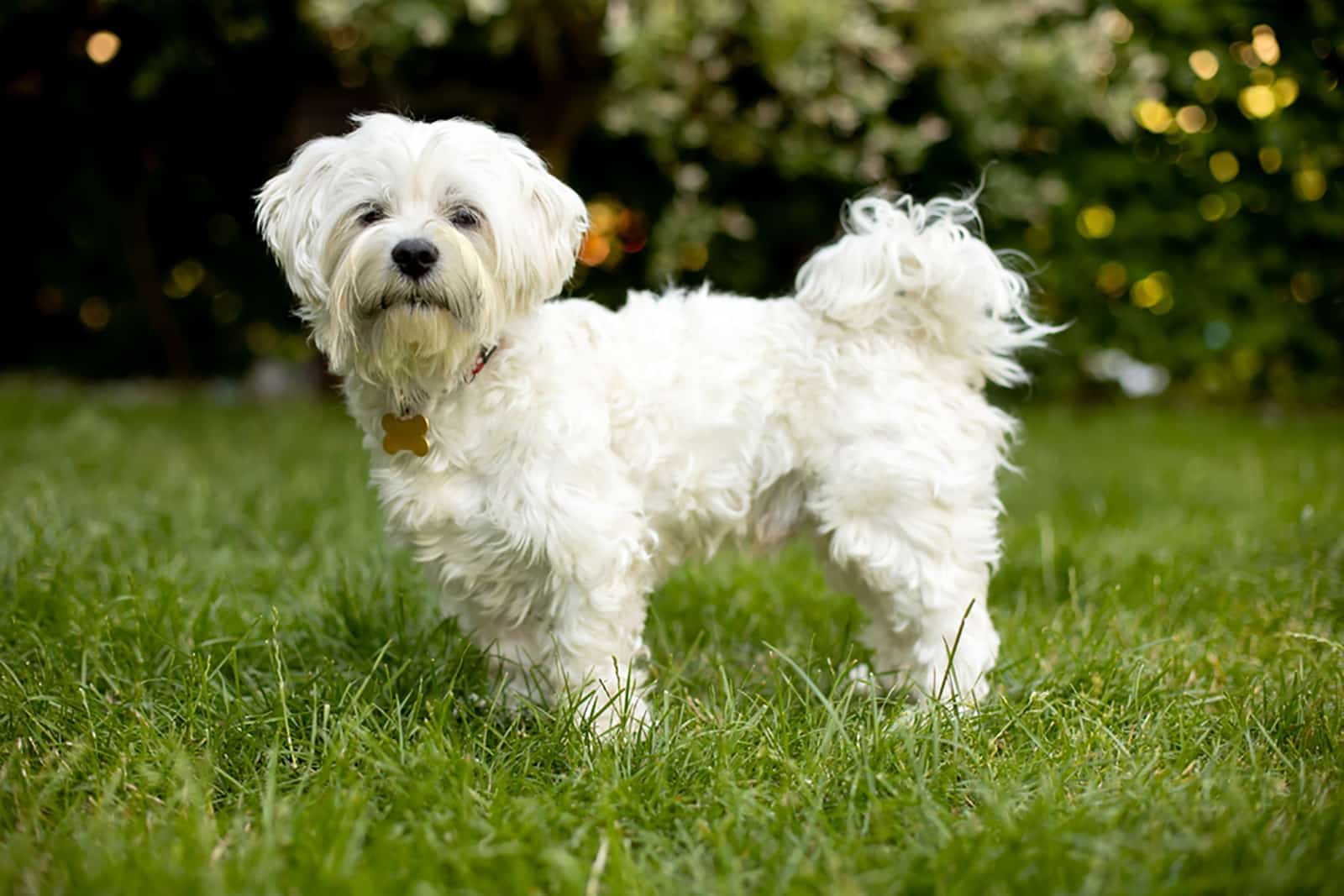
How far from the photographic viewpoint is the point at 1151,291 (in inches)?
296

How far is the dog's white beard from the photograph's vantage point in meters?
2.22

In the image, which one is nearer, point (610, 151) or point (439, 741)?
Answer: point (439, 741)

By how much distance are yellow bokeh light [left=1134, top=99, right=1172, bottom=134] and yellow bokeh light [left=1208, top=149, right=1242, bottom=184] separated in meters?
0.37

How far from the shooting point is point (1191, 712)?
7.48ft

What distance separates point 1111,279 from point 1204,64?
4.72 ft

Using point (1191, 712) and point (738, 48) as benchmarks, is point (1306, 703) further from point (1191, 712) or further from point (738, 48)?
point (738, 48)

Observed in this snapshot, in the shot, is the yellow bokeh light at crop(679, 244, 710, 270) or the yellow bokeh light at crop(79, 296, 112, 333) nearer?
the yellow bokeh light at crop(679, 244, 710, 270)

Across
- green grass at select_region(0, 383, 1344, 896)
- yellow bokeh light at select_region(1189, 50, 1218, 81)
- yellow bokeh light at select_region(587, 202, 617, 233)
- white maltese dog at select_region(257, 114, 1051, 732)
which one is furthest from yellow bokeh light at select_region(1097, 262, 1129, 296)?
white maltese dog at select_region(257, 114, 1051, 732)

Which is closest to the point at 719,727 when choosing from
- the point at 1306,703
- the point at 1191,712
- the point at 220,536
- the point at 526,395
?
the point at 526,395

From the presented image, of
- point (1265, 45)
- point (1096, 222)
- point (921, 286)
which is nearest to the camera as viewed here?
point (921, 286)

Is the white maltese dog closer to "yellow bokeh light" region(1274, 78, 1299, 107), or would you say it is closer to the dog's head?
the dog's head

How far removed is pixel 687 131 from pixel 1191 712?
441 cm

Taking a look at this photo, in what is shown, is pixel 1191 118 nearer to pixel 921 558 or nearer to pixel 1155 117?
pixel 1155 117

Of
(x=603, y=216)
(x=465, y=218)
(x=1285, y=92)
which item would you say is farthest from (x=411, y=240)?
(x=1285, y=92)
